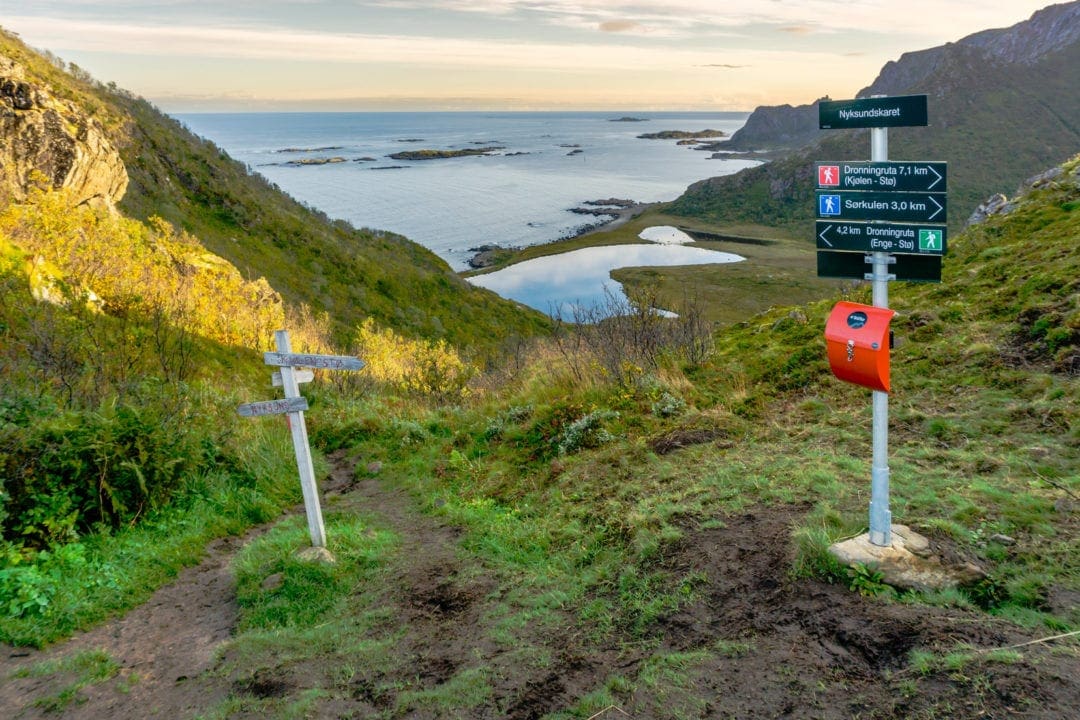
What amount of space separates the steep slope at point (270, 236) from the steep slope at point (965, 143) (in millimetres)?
81837

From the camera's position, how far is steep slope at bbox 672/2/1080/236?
122 metres

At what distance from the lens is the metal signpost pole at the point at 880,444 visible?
14.2ft

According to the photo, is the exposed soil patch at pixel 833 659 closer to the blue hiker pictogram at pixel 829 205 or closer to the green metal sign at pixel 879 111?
the blue hiker pictogram at pixel 829 205

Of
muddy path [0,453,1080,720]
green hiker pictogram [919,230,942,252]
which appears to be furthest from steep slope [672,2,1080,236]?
muddy path [0,453,1080,720]

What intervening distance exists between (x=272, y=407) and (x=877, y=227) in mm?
4900

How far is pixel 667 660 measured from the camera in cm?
397

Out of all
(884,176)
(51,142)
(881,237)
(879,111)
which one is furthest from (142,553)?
(51,142)

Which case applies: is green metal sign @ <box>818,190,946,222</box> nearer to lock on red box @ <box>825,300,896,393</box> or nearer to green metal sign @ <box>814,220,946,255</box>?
green metal sign @ <box>814,220,946,255</box>

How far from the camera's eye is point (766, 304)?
244ft

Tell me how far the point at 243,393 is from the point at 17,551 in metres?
5.76

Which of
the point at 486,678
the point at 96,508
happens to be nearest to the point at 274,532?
the point at 96,508

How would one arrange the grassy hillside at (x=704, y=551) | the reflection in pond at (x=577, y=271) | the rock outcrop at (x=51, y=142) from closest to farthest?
the grassy hillside at (x=704, y=551)
the rock outcrop at (x=51, y=142)
the reflection in pond at (x=577, y=271)

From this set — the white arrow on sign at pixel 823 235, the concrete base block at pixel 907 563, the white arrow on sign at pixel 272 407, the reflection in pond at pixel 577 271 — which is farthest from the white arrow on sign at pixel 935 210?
the reflection in pond at pixel 577 271

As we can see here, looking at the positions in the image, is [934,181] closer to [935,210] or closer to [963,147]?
[935,210]
